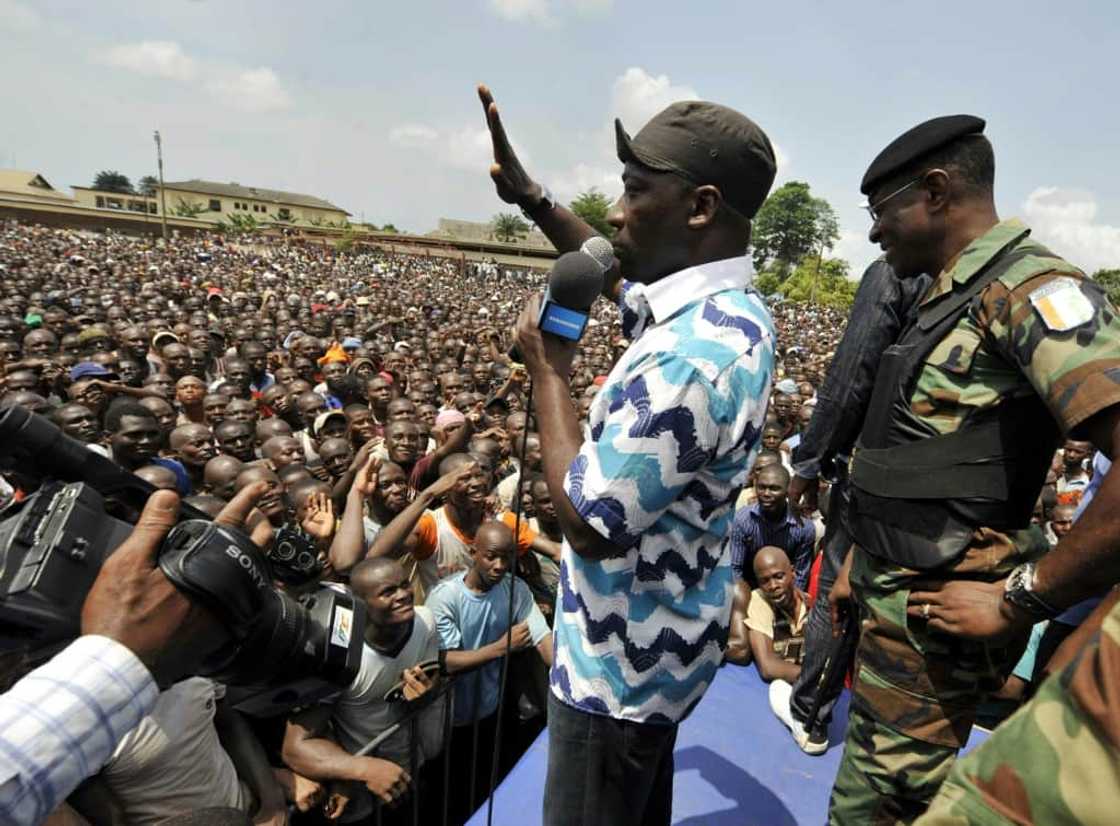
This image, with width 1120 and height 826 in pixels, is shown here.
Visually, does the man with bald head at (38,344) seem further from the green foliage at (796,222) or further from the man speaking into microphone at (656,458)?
the green foliage at (796,222)

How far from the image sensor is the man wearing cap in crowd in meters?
1.27

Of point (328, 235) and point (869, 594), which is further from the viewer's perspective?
point (328, 235)

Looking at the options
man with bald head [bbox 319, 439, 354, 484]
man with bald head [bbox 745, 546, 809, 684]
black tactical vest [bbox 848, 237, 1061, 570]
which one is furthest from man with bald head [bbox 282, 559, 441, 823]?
man with bald head [bbox 319, 439, 354, 484]

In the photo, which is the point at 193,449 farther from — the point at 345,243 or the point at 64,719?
the point at 345,243

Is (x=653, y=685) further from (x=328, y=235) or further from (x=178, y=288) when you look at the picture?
(x=328, y=235)

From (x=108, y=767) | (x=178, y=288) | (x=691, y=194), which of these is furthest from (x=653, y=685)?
(x=178, y=288)

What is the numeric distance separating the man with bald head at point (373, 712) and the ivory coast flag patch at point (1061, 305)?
238cm

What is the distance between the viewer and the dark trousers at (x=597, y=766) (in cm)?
131

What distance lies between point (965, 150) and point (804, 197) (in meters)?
67.1

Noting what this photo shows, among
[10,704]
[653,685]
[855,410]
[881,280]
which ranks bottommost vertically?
[653,685]

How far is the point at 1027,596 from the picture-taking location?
4.06ft

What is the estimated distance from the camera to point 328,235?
47094mm

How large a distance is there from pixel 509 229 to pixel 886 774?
5756cm

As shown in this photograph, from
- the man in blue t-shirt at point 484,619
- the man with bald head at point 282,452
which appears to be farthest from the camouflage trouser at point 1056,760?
the man with bald head at point 282,452
